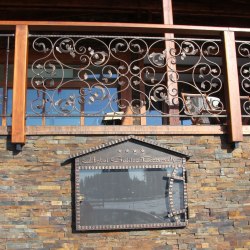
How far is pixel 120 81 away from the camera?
643 cm

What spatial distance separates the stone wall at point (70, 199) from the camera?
15.2ft

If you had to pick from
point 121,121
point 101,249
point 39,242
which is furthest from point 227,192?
point 121,121

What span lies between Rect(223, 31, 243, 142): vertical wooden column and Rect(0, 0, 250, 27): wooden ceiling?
3130 millimetres

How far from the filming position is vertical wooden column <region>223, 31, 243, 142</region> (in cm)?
512

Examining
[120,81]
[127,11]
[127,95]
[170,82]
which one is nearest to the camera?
[170,82]

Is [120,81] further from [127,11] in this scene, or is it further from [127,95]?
[127,11]

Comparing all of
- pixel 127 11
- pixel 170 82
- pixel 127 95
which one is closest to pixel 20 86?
pixel 170 82

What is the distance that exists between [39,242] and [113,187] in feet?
3.40

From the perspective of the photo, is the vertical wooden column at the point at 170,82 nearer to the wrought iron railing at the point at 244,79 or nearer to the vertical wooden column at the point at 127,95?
the wrought iron railing at the point at 244,79

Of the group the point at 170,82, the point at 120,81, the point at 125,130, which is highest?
the point at 120,81

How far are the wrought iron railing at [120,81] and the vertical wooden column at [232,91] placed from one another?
4.4 inches

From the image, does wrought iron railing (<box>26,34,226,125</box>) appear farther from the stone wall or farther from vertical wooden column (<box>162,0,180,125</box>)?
the stone wall

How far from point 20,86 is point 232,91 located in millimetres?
2664

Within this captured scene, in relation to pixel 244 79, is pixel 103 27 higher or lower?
higher
